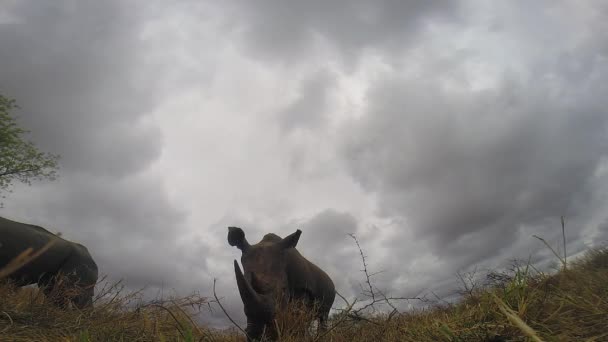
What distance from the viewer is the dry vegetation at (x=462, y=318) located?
2.10m

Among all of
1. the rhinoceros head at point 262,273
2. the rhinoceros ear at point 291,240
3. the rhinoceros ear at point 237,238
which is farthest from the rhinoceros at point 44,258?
the rhinoceros ear at point 291,240

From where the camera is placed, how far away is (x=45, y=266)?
290 inches

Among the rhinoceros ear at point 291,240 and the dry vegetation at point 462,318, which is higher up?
the rhinoceros ear at point 291,240

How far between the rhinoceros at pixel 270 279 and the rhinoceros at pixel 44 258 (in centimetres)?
297

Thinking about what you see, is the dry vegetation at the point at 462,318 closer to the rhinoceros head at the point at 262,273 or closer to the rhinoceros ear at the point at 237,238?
the rhinoceros head at the point at 262,273

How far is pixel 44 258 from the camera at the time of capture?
7.37m

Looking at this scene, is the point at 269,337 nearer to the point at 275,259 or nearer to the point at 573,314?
the point at 275,259

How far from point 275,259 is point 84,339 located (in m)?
4.44

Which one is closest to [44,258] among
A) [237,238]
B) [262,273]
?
[237,238]

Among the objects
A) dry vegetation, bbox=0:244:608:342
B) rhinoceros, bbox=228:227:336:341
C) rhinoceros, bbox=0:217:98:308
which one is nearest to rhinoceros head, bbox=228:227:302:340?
rhinoceros, bbox=228:227:336:341

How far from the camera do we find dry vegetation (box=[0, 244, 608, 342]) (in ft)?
6.89

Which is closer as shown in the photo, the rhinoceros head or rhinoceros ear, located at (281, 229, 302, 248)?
the rhinoceros head

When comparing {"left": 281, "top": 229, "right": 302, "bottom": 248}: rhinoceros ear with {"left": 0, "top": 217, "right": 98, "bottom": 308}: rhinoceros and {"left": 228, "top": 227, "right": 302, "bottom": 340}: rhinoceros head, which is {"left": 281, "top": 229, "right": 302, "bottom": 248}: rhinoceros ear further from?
{"left": 0, "top": 217, "right": 98, "bottom": 308}: rhinoceros

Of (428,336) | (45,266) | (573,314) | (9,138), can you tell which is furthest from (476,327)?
(9,138)
